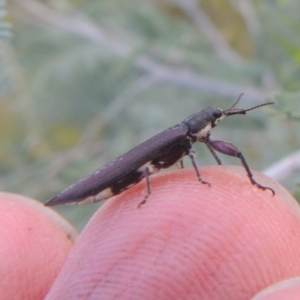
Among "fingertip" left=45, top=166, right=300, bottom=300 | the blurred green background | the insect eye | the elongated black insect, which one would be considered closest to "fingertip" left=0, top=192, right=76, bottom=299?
the elongated black insect

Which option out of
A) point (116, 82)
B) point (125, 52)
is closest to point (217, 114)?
point (125, 52)

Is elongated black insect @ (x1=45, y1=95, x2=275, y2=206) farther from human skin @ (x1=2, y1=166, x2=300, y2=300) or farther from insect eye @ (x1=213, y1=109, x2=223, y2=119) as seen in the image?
human skin @ (x1=2, y1=166, x2=300, y2=300)

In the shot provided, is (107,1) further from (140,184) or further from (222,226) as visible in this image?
(222,226)

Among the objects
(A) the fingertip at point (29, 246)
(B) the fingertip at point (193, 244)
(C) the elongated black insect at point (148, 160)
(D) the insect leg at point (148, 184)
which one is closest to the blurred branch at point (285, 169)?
(C) the elongated black insect at point (148, 160)

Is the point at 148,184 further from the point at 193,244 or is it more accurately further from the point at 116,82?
the point at 116,82

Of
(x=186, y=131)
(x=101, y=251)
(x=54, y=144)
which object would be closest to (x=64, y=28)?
(x=54, y=144)

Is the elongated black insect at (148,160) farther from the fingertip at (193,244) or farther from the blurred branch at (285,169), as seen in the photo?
the blurred branch at (285,169)
